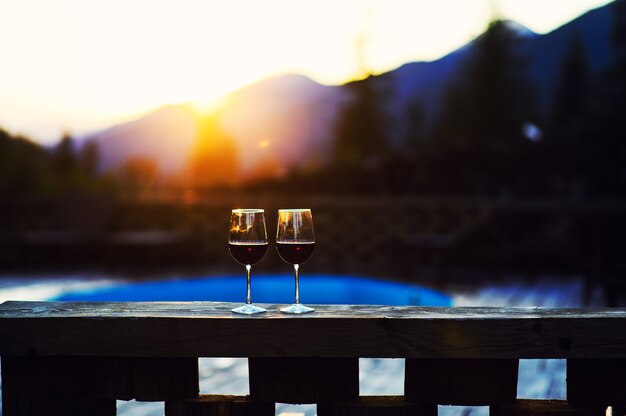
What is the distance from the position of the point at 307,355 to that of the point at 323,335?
43mm

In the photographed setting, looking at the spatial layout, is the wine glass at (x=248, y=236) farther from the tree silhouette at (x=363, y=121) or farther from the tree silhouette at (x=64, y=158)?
the tree silhouette at (x=363, y=121)

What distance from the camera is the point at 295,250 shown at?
4.31ft

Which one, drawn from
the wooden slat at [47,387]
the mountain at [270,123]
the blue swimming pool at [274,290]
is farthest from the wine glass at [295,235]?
the mountain at [270,123]

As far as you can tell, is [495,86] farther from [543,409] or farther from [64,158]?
[543,409]

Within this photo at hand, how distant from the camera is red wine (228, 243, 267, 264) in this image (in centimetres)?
131

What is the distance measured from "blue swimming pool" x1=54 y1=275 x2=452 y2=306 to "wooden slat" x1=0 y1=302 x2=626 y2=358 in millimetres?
4928

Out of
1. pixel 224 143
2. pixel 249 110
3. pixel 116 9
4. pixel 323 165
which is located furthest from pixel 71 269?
pixel 224 143

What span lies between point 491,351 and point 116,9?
258 inches

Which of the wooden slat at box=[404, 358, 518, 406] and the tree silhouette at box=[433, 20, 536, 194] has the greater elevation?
the tree silhouette at box=[433, 20, 536, 194]

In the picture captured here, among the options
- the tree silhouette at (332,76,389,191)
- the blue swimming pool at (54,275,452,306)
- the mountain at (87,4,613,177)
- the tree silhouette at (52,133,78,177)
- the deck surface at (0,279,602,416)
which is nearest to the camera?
the deck surface at (0,279,602,416)

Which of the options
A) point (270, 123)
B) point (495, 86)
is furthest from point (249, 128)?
point (495, 86)

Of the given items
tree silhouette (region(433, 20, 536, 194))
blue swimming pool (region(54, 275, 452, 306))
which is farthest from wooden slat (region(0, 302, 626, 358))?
tree silhouette (region(433, 20, 536, 194))

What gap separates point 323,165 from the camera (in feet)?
32.9

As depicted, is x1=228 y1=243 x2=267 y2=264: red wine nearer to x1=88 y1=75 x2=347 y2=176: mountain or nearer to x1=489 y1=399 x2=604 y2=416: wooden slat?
x1=489 y1=399 x2=604 y2=416: wooden slat
